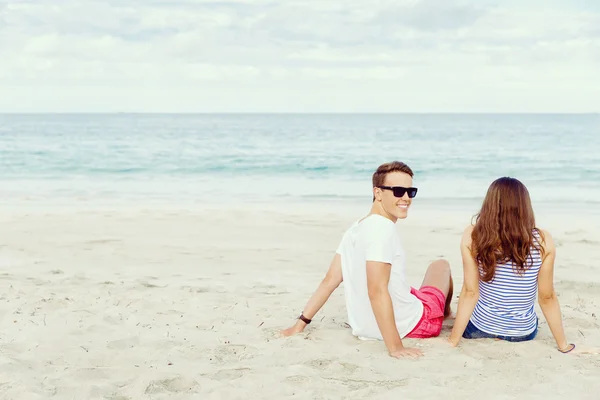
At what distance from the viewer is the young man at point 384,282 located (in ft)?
13.1

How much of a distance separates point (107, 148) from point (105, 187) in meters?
15.4

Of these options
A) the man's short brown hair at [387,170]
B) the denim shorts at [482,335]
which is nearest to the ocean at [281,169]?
the denim shorts at [482,335]

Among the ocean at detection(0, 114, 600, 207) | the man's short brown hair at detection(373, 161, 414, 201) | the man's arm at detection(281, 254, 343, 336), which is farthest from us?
the ocean at detection(0, 114, 600, 207)

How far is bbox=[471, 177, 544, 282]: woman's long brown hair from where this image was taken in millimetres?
4020

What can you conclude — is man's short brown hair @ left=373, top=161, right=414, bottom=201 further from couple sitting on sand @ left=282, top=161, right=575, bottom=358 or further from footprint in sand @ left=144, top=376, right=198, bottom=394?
footprint in sand @ left=144, top=376, right=198, bottom=394

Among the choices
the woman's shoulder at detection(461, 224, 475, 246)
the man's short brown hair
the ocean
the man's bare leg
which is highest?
the man's short brown hair

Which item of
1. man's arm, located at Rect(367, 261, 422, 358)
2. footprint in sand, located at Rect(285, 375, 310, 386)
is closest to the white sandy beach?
footprint in sand, located at Rect(285, 375, 310, 386)

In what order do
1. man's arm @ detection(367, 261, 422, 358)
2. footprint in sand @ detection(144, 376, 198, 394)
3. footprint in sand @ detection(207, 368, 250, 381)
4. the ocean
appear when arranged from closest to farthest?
footprint in sand @ detection(144, 376, 198, 394), footprint in sand @ detection(207, 368, 250, 381), man's arm @ detection(367, 261, 422, 358), the ocean

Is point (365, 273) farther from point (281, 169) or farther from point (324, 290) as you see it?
point (281, 169)

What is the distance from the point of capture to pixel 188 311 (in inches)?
211

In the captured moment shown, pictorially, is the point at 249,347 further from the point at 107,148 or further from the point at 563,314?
the point at 107,148

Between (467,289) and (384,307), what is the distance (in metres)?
0.63

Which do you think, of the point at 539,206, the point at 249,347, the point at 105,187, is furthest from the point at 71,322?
the point at 105,187

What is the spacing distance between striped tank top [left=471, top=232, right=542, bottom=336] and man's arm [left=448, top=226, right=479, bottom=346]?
144mm
